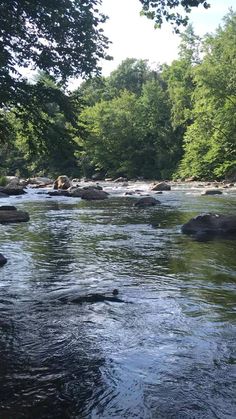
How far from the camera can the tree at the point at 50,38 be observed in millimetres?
6137

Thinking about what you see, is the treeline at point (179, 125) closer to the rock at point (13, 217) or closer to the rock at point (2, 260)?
the rock at point (13, 217)

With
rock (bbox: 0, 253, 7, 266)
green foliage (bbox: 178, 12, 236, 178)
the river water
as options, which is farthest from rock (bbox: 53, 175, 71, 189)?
rock (bbox: 0, 253, 7, 266)

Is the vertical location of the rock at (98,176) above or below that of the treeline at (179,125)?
below

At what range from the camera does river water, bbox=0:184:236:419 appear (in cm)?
366

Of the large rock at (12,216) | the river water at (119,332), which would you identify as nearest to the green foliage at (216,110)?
the large rock at (12,216)

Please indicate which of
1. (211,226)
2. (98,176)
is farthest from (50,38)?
(98,176)

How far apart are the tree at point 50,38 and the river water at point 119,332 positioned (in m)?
3.04

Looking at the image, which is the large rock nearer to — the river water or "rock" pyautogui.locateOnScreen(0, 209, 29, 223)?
"rock" pyautogui.locateOnScreen(0, 209, 29, 223)

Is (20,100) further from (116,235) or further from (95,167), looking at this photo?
(95,167)

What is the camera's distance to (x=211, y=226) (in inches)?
483

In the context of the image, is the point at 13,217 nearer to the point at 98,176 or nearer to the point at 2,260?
the point at 2,260

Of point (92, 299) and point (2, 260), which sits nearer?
point (92, 299)

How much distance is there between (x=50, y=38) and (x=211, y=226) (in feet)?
23.9

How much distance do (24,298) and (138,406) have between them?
3.26 metres
